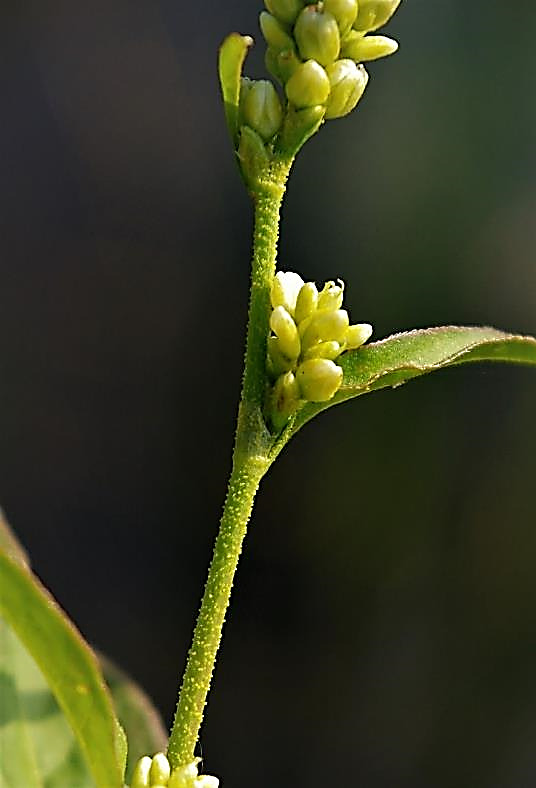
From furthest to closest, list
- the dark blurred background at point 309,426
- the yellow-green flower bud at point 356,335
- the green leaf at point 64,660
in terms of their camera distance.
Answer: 1. the dark blurred background at point 309,426
2. the yellow-green flower bud at point 356,335
3. the green leaf at point 64,660

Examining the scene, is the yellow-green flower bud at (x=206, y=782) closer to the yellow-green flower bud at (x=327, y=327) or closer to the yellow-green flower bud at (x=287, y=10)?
the yellow-green flower bud at (x=327, y=327)

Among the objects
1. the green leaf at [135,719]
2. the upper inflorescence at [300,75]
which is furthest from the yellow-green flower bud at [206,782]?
the upper inflorescence at [300,75]

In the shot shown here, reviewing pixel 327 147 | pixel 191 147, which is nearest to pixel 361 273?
pixel 327 147

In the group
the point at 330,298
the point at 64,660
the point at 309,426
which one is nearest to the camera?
the point at 64,660

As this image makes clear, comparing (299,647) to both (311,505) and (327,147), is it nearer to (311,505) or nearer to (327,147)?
(311,505)

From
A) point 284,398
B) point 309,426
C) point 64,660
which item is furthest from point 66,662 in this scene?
point 309,426

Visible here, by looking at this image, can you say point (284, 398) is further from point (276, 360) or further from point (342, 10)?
point (342, 10)

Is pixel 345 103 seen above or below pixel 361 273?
above
